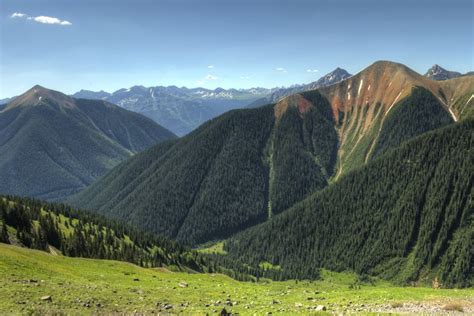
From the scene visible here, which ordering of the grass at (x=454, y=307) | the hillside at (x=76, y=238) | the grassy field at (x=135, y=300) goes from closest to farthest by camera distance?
the grass at (x=454, y=307), the grassy field at (x=135, y=300), the hillside at (x=76, y=238)

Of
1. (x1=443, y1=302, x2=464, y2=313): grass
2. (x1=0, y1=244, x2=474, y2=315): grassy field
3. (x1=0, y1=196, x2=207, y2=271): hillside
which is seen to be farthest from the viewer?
(x1=0, y1=196, x2=207, y2=271): hillside

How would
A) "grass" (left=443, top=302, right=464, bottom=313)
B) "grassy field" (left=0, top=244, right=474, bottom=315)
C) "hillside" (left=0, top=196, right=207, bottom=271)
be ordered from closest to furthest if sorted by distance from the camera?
"grass" (left=443, top=302, right=464, bottom=313), "grassy field" (left=0, top=244, right=474, bottom=315), "hillside" (left=0, top=196, right=207, bottom=271)

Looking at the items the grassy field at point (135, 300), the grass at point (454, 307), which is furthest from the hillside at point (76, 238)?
the grass at point (454, 307)

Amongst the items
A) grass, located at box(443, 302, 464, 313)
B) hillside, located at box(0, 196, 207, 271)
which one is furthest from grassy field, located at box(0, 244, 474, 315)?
hillside, located at box(0, 196, 207, 271)

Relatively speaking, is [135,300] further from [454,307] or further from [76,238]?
[76,238]

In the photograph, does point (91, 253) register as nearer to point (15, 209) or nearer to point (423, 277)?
point (15, 209)

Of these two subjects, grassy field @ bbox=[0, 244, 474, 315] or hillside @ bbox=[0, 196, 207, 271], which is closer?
grassy field @ bbox=[0, 244, 474, 315]

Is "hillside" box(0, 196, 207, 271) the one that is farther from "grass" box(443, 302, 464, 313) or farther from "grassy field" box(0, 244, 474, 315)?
"grass" box(443, 302, 464, 313)

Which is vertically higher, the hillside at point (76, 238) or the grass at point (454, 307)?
the grass at point (454, 307)

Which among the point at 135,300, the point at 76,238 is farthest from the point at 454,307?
the point at 76,238

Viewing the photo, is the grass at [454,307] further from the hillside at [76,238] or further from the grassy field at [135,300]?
the hillside at [76,238]

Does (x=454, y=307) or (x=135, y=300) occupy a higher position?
(x=454, y=307)

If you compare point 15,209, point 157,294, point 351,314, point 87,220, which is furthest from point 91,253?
point 351,314

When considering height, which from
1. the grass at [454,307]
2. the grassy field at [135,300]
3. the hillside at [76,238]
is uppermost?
the grass at [454,307]
